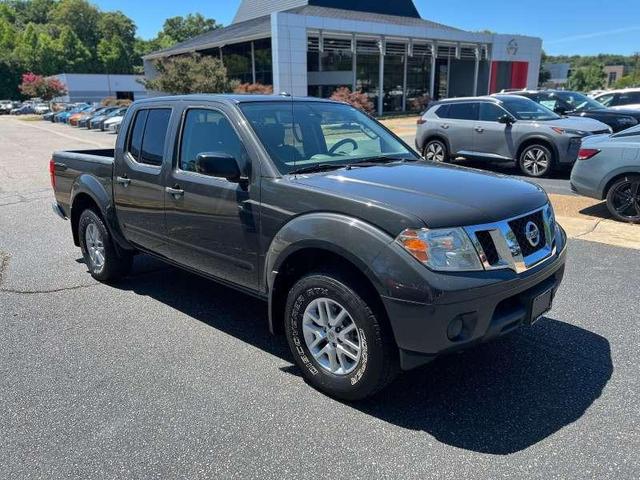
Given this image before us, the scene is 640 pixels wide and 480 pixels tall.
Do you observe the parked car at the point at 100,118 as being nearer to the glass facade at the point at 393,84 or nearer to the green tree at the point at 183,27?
the glass facade at the point at 393,84

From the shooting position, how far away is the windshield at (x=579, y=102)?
15.0m

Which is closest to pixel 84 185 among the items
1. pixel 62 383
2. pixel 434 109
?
pixel 62 383

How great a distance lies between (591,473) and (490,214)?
4.63 feet

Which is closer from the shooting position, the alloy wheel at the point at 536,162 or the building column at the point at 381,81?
the alloy wheel at the point at 536,162

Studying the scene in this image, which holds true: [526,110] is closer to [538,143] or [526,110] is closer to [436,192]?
[538,143]

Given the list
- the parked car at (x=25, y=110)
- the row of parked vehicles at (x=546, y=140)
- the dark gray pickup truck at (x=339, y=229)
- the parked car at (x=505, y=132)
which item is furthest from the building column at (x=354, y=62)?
the parked car at (x=25, y=110)

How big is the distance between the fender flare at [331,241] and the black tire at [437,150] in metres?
10.4

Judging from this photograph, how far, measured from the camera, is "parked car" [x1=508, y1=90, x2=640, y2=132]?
1320 centimetres

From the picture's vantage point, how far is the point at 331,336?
10.9 feet

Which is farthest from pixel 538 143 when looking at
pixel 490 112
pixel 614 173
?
pixel 614 173

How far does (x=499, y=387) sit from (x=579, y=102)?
14.9m

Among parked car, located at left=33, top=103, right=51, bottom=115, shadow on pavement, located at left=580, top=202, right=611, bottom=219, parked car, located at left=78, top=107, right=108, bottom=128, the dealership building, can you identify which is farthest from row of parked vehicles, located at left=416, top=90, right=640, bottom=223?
parked car, located at left=33, top=103, right=51, bottom=115

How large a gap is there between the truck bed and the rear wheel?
8.78 m

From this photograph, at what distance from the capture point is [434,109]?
44.8 ft
